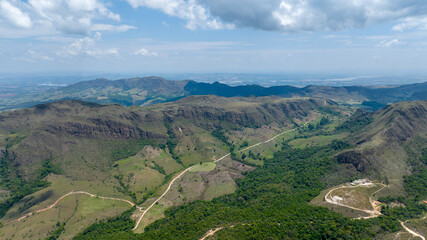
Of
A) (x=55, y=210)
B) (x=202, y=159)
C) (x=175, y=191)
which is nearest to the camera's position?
(x=55, y=210)

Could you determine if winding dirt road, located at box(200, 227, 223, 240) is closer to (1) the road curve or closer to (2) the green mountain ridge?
(2) the green mountain ridge

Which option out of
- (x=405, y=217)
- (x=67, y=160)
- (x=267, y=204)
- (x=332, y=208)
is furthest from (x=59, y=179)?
(x=405, y=217)

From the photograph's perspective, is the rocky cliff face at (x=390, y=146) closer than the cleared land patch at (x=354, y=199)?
No

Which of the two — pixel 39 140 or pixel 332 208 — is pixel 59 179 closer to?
pixel 39 140

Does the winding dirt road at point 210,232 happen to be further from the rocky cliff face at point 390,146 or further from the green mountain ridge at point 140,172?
the rocky cliff face at point 390,146

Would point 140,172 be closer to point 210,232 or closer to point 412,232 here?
point 210,232

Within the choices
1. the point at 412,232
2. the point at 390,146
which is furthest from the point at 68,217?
the point at 390,146

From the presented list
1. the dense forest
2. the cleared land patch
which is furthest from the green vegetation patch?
the cleared land patch

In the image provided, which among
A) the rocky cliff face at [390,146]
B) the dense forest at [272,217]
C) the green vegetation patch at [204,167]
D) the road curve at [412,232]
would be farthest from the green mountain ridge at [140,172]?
the road curve at [412,232]
